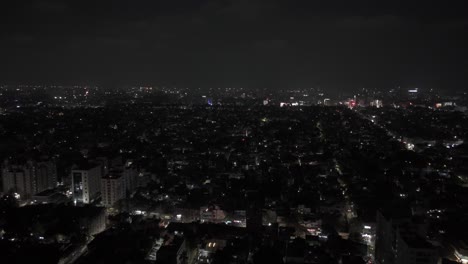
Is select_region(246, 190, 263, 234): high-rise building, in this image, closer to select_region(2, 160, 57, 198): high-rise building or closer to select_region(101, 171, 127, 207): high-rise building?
select_region(101, 171, 127, 207): high-rise building

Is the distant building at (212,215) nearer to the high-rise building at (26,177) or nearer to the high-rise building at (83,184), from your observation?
the high-rise building at (83,184)

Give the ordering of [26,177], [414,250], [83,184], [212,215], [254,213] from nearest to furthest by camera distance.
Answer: [414,250] < [212,215] < [254,213] < [83,184] < [26,177]

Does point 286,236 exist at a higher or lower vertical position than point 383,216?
lower

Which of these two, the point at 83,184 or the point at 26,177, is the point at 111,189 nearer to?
the point at 83,184

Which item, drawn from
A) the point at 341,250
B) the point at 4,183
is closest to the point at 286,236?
the point at 341,250

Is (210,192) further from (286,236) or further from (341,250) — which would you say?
(341,250)

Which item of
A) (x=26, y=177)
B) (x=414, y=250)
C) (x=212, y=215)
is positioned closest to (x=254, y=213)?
(x=212, y=215)

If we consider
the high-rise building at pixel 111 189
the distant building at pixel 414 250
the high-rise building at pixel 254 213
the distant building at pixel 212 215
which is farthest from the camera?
the high-rise building at pixel 111 189

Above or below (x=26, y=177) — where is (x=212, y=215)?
below

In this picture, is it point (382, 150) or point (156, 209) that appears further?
point (382, 150)

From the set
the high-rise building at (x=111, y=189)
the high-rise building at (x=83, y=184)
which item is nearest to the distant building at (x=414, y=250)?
the high-rise building at (x=111, y=189)

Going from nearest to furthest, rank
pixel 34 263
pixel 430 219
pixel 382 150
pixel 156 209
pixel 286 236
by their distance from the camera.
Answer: pixel 34 263 < pixel 286 236 < pixel 430 219 < pixel 156 209 < pixel 382 150
